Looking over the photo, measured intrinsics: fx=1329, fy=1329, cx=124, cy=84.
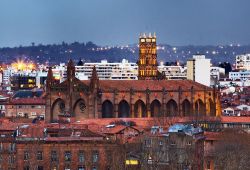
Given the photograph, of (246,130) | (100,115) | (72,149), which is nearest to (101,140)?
(72,149)

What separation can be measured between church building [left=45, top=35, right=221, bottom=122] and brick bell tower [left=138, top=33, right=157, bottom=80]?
2399 centimetres

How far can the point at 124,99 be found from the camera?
127 m

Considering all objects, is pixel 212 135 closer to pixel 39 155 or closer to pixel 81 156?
pixel 81 156

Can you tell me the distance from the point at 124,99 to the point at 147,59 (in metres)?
36.5

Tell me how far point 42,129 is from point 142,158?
34.6ft

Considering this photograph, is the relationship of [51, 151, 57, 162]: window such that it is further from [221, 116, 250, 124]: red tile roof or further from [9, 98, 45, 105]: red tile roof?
[9, 98, 45, 105]: red tile roof

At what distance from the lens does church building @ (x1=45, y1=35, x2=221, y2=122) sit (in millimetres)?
124625

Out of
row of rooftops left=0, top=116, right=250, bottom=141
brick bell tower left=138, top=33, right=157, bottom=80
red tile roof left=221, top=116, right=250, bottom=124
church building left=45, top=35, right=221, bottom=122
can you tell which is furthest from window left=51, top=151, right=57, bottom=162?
brick bell tower left=138, top=33, right=157, bottom=80

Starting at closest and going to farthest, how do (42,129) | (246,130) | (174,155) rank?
1. (174,155)
2. (42,129)
3. (246,130)

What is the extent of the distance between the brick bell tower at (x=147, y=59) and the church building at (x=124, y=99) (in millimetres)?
23991

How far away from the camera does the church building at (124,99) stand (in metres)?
125

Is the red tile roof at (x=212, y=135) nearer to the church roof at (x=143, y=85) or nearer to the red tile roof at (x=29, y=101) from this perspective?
the church roof at (x=143, y=85)

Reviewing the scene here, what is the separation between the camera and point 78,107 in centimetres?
12519

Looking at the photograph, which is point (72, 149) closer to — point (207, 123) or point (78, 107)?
point (207, 123)
